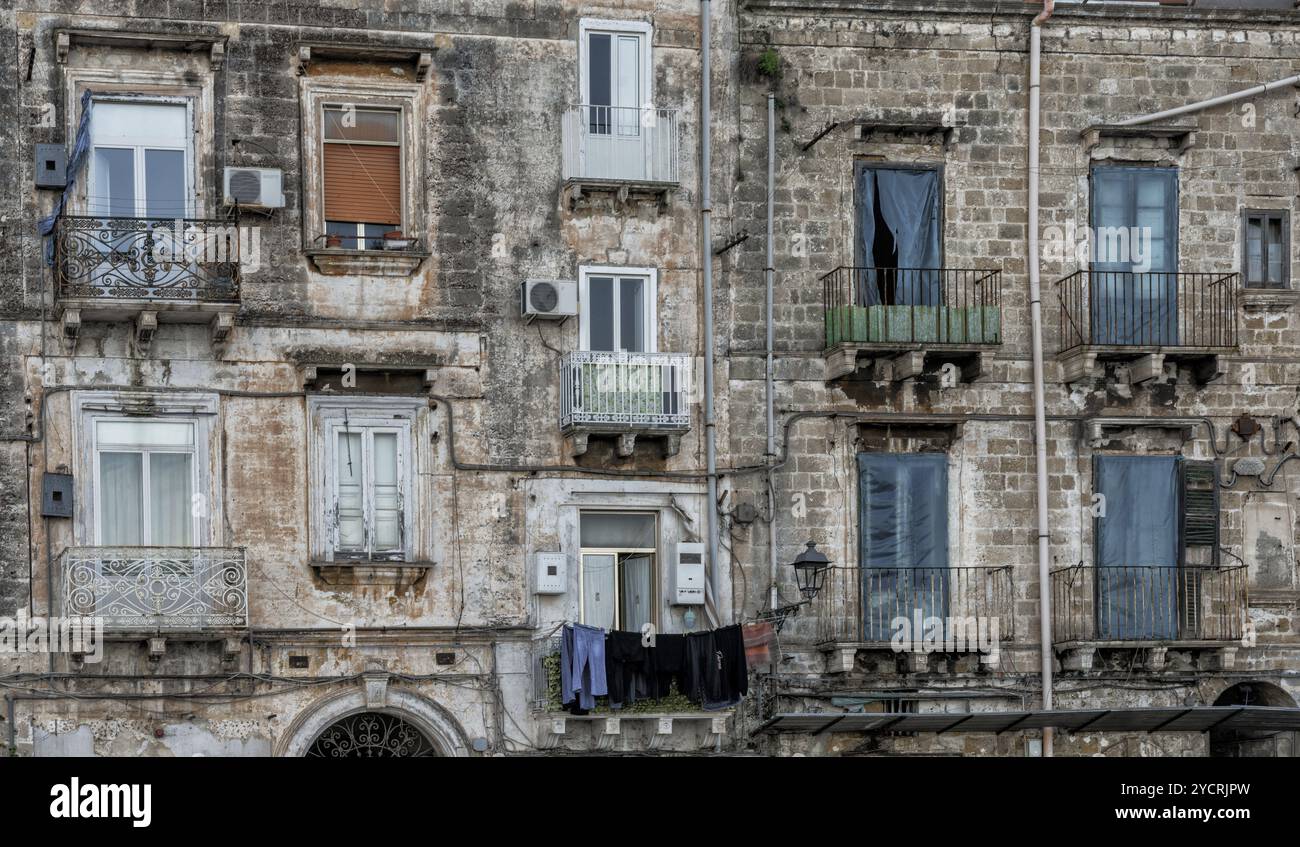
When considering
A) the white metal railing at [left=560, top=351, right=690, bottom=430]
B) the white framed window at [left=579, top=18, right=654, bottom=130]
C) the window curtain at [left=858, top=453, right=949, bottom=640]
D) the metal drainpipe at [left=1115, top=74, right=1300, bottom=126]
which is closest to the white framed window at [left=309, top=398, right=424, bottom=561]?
the white metal railing at [left=560, top=351, right=690, bottom=430]

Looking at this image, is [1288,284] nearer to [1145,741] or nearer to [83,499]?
[1145,741]

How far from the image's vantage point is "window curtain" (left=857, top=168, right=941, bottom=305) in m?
32.1

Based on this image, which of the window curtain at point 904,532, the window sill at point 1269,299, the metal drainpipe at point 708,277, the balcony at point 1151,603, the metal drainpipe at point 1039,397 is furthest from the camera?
the window sill at point 1269,299

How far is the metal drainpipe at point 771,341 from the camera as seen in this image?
31469 mm

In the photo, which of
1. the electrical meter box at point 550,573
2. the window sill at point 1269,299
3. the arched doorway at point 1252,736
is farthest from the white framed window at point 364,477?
the window sill at point 1269,299

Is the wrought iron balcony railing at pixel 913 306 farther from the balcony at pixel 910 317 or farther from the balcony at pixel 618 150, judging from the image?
the balcony at pixel 618 150

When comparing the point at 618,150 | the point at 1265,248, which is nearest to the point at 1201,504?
the point at 1265,248

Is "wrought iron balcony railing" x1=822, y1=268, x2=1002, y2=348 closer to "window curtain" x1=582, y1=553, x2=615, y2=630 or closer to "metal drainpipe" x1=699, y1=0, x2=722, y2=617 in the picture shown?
"metal drainpipe" x1=699, y1=0, x2=722, y2=617

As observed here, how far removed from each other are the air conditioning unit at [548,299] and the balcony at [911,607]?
457 centimetres

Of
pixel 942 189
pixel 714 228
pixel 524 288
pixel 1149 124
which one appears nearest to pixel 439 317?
pixel 524 288

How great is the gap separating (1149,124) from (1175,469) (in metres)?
4.42

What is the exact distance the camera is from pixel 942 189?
3244 centimetres

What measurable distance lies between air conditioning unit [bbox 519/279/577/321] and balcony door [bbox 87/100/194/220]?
13.5ft

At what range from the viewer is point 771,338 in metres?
31.7
